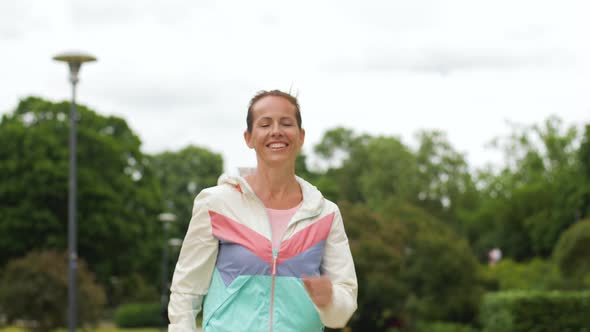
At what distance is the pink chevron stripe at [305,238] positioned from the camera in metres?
4.56

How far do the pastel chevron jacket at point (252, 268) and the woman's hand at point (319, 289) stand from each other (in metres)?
0.13

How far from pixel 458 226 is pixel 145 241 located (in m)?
36.5

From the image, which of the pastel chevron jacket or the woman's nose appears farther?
the woman's nose

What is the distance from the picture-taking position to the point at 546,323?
33.3 m

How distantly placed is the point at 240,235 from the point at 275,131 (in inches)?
17.8

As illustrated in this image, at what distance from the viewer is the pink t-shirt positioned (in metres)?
4.64

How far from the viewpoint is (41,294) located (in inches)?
1367

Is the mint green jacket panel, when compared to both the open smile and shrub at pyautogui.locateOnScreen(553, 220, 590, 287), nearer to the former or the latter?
the open smile

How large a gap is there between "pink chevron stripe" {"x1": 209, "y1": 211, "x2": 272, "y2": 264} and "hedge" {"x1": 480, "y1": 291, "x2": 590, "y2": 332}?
29.6m

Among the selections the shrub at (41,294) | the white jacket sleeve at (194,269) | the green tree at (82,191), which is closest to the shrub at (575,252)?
the shrub at (41,294)

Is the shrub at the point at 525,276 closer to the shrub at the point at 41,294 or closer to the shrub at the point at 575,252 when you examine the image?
the shrub at the point at 575,252

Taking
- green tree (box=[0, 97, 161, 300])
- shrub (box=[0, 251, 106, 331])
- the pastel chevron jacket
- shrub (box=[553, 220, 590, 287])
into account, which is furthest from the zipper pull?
green tree (box=[0, 97, 161, 300])

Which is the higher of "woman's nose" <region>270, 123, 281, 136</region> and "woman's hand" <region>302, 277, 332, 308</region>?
"woman's nose" <region>270, 123, 281, 136</region>

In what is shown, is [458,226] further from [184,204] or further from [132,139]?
[132,139]
